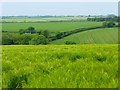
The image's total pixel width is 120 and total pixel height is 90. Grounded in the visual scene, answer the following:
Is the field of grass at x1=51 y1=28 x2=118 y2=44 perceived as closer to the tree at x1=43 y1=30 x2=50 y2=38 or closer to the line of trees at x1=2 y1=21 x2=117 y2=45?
the line of trees at x1=2 y1=21 x2=117 y2=45

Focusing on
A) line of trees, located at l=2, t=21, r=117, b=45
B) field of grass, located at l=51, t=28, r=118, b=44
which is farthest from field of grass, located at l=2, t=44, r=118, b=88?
line of trees, located at l=2, t=21, r=117, b=45

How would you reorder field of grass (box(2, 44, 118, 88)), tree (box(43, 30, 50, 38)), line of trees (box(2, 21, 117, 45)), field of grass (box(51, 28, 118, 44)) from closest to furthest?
field of grass (box(2, 44, 118, 88))
field of grass (box(51, 28, 118, 44))
line of trees (box(2, 21, 117, 45))
tree (box(43, 30, 50, 38))

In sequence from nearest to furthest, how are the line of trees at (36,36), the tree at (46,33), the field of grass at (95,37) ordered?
the field of grass at (95,37) < the line of trees at (36,36) < the tree at (46,33)

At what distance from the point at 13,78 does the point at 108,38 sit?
2704 inches

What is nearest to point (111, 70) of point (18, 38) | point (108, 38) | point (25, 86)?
point (25, 86)

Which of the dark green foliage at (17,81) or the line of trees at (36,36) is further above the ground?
the dark green foliage at (17,81)

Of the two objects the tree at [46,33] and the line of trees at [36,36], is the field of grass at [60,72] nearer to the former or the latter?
the line of trees at [36,36]

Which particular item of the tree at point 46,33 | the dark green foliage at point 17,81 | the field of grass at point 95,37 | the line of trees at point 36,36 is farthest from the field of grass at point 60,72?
the tree at point 46,33

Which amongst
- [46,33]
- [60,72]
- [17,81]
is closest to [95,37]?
[46,33]

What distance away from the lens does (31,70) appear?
29.9 feet

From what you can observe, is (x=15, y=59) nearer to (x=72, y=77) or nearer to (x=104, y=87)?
(x=72, y=77)

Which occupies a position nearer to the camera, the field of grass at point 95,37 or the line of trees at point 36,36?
the field of grass at point 95,37

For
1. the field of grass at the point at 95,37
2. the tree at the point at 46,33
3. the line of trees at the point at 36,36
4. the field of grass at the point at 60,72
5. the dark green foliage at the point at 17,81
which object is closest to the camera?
the field of grass at the point at 60,72

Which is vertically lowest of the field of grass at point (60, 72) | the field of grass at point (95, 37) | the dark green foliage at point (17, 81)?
the field of grass at point (95, 37)
